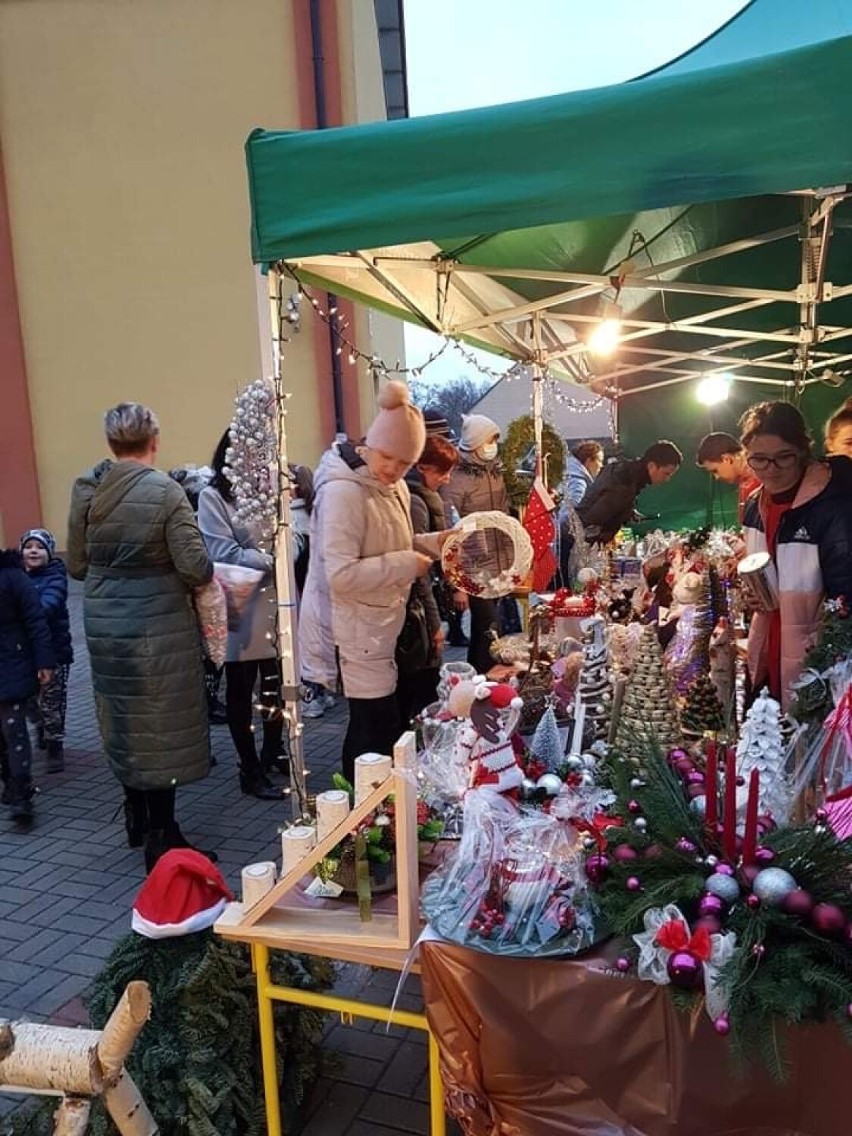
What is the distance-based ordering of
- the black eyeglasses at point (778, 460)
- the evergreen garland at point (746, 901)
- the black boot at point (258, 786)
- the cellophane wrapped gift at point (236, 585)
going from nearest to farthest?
the evergreen garland at point (746, 901), the black eyeglasses at point (778, 460), the cellophane wrapped gift at point (236, 585), the black boot at point (258, 786)

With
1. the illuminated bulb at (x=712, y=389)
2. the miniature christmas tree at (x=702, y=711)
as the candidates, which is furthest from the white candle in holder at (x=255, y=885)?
the illuminated bulb at (x=712, y=389)

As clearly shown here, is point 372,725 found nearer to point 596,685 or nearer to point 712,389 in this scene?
point 596,685

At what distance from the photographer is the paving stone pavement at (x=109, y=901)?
7.00ft

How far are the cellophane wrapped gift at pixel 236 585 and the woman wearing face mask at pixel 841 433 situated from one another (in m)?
2.72

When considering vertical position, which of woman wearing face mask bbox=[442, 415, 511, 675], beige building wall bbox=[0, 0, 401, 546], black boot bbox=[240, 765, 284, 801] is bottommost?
black boot bbox=[240, 765, 284, 801]

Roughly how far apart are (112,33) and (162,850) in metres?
11.3

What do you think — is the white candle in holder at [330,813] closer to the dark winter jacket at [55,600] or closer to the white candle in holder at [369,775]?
the white candle in holder at [369,775]

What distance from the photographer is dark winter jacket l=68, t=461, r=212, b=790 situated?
302 cm

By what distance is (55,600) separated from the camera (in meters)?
4.54

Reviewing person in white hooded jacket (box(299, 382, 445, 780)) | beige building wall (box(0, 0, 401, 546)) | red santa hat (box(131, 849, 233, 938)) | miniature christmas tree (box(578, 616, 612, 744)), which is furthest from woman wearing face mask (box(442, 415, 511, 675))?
beige building wall (box(0, 0, 401, 546))

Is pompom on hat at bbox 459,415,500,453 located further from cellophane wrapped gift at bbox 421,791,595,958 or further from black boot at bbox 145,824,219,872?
cellophane wrapped gift at bbox 421,791,595,958

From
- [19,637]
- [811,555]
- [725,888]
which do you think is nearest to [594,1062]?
[725,888]

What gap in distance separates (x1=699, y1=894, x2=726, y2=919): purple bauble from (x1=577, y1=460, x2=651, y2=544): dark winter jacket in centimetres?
354

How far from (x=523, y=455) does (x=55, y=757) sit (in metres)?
3.41
